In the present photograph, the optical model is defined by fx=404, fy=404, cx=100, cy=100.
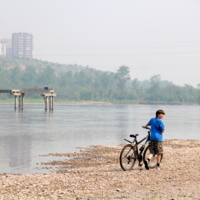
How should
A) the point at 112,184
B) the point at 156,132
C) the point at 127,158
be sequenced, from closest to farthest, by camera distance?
the point at 112,184 → the point at 156,132 → the point at 127,158

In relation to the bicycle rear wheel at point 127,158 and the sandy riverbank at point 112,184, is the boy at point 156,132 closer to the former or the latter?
the bicycle rear wheel at point 127,158

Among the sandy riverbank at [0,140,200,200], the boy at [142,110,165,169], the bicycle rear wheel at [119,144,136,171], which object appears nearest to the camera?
the sandy riverbank at [0,140,200,200]

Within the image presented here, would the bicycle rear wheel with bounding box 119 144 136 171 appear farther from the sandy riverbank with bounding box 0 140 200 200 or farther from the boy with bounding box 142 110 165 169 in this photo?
the boy with bounding box 142 110 165 169

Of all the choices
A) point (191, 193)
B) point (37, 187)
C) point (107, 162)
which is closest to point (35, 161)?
point (107, 162)

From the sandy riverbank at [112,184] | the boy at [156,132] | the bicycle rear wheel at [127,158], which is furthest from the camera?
the bicycle rear wheel at [127,158]

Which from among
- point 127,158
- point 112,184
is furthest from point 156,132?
point 112,184

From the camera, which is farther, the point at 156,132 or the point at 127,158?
the point at 127,158

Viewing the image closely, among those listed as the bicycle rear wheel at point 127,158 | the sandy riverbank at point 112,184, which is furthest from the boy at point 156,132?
the sandy riverbank at point 112,184

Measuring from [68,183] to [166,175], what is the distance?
10.5 feet

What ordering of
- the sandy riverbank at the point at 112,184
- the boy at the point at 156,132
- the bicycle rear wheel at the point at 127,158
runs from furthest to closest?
the bicycle rear wheel at the point at 127,158 < the boy at the point at 156,132 < the sandy riverbank at the point at 112,184

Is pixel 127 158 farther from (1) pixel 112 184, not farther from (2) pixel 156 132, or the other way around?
(1) pixel 112 184

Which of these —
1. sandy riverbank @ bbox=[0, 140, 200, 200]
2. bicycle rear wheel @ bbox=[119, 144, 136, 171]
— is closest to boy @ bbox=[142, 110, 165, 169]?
bicycle rear wheel @ bbox=[119, 144, 136, 171]

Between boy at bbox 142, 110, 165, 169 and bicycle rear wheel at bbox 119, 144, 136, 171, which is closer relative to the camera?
boy at bbox 142, 110, 165, 169

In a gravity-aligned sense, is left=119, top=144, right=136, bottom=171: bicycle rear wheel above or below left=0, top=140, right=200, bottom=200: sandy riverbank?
above
